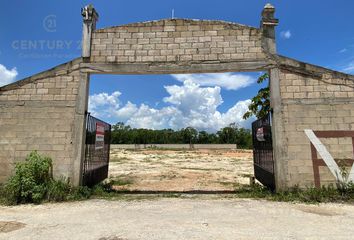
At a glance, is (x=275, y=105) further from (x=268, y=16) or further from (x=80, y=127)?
(x=80, y=127)

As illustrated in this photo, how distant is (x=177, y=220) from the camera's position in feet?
17.0

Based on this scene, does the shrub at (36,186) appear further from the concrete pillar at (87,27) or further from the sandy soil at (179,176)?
the concrete pillar at (87,27)

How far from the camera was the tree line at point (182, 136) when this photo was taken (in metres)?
80.1

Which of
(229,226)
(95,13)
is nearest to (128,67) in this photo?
(95,13)

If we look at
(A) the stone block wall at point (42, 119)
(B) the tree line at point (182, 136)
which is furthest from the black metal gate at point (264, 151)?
(B) the tree line at point (182, 136)

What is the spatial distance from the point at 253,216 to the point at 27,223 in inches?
186

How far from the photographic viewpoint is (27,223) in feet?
16.6

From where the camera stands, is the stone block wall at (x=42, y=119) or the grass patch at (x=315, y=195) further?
the stone block wall at (x=42, y=119)

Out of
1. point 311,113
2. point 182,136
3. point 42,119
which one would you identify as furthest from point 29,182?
point 182,136

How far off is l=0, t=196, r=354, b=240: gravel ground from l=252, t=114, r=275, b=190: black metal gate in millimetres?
1609

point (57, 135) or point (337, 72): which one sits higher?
point (337, 72)

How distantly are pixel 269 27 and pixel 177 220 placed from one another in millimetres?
6528

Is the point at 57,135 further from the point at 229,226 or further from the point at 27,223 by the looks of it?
the point at 229,226

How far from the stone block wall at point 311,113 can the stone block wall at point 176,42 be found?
5.04 ft
